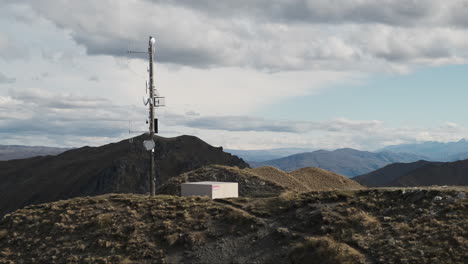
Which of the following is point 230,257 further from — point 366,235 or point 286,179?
point 286,179

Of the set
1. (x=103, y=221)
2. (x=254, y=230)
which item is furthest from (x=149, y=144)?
(x=254, y=230)

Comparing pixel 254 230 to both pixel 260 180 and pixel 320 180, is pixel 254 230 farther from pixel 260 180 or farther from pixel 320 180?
pixel 320 180

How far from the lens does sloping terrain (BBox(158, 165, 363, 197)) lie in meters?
67.3

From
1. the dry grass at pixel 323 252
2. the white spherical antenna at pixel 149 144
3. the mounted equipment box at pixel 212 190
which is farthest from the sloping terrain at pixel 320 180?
the dry grass at pixel 323 252

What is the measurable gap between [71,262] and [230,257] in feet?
31.4

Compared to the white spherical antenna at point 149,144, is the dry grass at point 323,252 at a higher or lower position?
lower

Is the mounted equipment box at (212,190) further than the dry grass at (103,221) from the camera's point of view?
Yes

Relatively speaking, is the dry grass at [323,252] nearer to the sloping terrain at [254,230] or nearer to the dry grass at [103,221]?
the sloping terrain at [254,230]

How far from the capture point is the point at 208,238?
30.0 metres

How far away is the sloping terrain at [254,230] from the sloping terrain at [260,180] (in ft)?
91.0

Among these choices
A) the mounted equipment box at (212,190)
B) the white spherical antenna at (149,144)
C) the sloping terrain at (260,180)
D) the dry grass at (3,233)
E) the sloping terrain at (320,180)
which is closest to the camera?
the dry grass at (3,233)

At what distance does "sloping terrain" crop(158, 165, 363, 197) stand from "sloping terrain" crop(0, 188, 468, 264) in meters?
27.7

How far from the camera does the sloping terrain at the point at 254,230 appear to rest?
26062 millimetres

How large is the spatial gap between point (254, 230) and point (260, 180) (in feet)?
134
